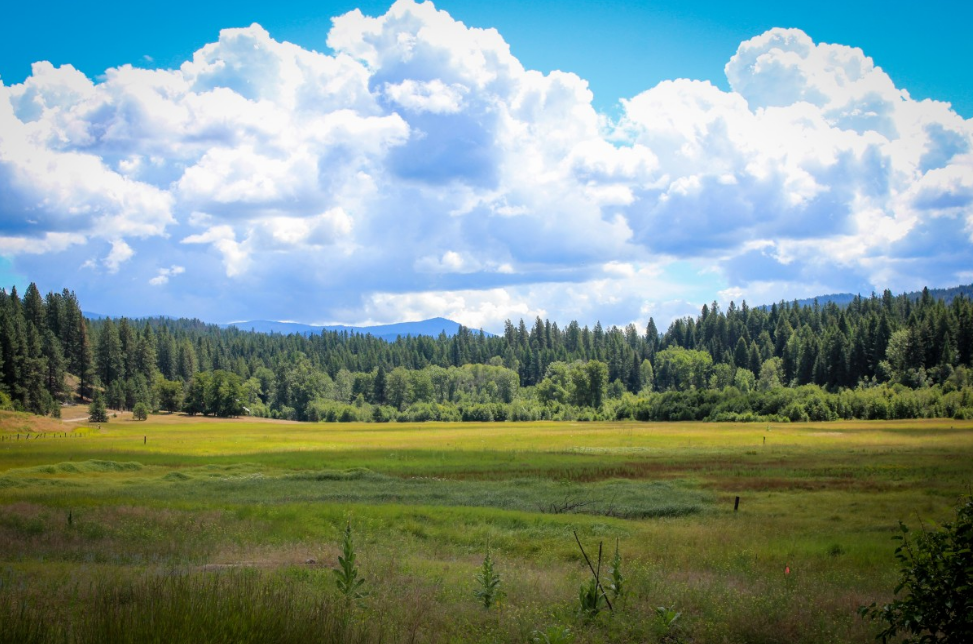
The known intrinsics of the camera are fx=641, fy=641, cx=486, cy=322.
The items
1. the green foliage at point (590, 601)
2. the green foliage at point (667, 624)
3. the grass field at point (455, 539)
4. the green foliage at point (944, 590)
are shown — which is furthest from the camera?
the green foliage at point (590, 601)

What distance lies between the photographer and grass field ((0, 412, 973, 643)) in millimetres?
9914

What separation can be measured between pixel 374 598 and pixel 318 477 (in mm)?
35994

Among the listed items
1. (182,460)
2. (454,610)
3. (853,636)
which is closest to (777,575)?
(853,636)

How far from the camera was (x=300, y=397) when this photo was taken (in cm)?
19625

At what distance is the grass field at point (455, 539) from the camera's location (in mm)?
9914

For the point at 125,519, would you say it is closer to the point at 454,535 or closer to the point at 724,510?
the point at 454,535

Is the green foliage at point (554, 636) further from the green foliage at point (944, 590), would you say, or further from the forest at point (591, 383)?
the forest at point (591, 383)

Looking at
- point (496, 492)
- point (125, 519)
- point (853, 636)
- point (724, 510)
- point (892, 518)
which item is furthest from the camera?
point (496, 492)

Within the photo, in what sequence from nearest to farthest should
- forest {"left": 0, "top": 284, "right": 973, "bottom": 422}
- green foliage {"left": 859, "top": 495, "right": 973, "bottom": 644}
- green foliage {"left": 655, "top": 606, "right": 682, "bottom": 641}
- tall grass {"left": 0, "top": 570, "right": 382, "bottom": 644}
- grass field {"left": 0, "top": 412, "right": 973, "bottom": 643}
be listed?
1. green foliage {"left": 859, "top": 495, "right": 973, "bottom": 644}
2. tall grass {"left": 0, "top": 570, "right": 382, "bottom": 644}
3. grass field {"left": 0, "top": 412, "right": 973, "bottom": 643}
4. green foliage {"left": 655, "top": 606, "right": 682, "bottom": 641}
5. forest {"left": 0, "top": 284, "right": 973, "bottom": 422}

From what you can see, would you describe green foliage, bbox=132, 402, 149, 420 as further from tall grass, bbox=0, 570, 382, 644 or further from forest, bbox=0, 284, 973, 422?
tall grass, bbox=0, 570, 382, 644

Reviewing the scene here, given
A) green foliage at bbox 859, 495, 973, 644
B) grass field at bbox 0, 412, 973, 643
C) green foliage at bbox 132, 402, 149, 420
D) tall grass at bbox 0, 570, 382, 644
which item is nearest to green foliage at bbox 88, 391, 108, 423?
green foliage at bbox 132, 402, 149, 420

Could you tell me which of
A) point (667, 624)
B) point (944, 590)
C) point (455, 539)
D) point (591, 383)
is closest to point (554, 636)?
point (667, 624)

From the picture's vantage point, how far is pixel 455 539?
2636 centimetres

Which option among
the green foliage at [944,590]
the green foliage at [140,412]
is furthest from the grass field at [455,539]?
the green foliage at [140,412]
